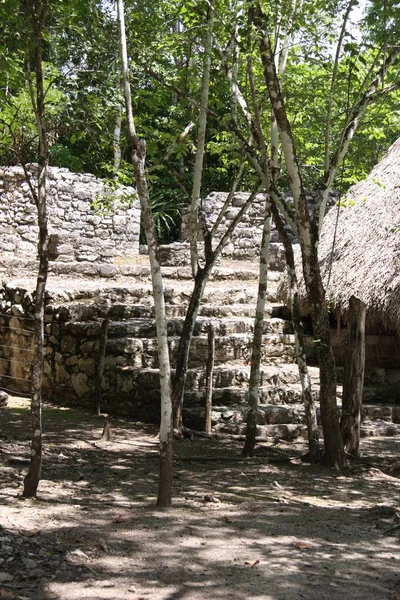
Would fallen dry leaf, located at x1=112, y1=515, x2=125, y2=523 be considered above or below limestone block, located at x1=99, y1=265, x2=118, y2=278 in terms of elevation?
below

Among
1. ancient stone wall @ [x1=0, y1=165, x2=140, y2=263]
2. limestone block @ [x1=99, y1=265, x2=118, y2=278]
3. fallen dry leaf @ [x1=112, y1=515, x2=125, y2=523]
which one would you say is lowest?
fallen dry leaf @ [x1=112, y1=515, x2=125, y2=523]

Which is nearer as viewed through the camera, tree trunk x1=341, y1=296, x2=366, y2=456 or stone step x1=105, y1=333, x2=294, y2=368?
tree trunk x1=341, y1=296, x2=366, y2=456

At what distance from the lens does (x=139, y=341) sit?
8977 mm

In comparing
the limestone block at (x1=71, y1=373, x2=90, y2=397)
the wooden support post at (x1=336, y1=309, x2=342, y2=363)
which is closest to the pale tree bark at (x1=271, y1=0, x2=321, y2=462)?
the wooden support post at (x1=336, y1=309, x2=342, y2=363)

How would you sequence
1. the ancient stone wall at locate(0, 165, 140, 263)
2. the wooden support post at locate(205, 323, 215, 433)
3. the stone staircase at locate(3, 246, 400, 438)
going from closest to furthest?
the wooden support post at locate(205, 323, 215, 433), the stone staircase at locate(3, 246, 400, 438), the ancient stone wall at locate(0, 165, 140, 263)

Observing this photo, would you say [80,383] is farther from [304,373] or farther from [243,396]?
[304,373]

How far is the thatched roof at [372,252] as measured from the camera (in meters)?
9.14

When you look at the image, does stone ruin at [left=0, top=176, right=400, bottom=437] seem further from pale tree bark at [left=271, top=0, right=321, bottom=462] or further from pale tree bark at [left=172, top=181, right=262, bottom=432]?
pale tree bark at [left=271, top=0, right=321, bottom=462]

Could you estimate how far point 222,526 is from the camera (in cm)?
454

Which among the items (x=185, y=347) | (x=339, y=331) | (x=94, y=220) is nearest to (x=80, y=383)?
(x=185, y=347)

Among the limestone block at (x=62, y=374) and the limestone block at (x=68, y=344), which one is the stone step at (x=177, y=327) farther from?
the limestone block at (x=62, y=374)

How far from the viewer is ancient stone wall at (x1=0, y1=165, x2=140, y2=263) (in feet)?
43.5

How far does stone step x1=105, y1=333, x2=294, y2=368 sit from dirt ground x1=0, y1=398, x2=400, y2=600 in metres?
1.92

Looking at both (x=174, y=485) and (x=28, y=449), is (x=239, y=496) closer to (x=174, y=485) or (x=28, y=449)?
(x=174, y=485)
